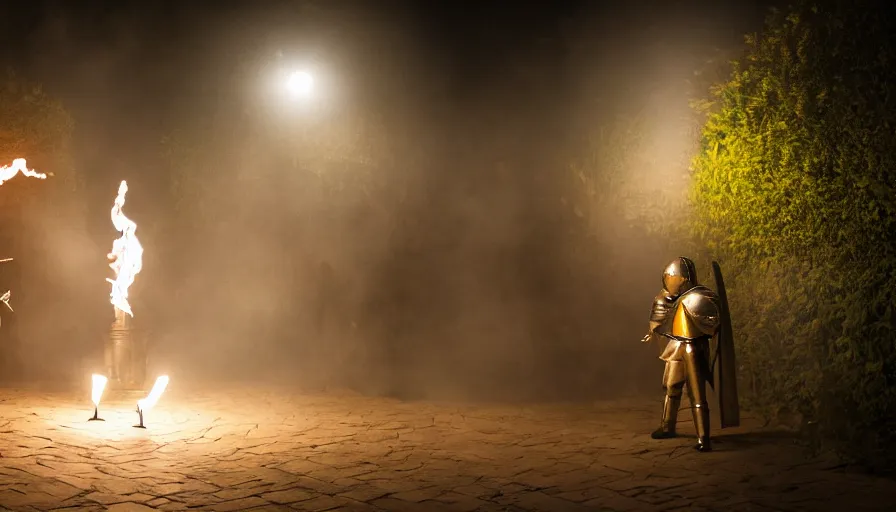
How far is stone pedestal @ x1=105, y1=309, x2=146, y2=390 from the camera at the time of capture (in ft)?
41.1

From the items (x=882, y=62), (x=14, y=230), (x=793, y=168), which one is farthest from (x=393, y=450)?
(x=14, y=230)

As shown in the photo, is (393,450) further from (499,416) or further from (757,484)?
(757,484)

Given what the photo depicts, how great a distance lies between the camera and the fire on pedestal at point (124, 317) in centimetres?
1237

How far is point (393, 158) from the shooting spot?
16484 millimetres

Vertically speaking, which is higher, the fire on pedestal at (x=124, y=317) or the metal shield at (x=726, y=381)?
the fire on pedestal at (x=124, y=317)

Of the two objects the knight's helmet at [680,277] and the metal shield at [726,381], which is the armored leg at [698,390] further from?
the knight's helmet at [680,277]

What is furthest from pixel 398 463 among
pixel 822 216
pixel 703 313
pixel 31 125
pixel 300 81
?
pixel 31 125

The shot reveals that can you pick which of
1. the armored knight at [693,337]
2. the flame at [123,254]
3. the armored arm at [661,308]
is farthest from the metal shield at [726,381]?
the flame at [123,254]

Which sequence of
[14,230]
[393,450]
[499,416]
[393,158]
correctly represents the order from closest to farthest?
[393,450], [499,416], [14,230], [393,158]

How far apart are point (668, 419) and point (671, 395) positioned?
320mm

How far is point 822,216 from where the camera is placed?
7672 mm

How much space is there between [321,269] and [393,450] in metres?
8.23

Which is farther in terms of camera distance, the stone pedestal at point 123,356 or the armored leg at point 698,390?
the stone pedestal at point 123,356

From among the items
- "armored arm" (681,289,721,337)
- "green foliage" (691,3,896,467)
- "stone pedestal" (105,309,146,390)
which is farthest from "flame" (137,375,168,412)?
"green foliage" (691,3,896,467)
